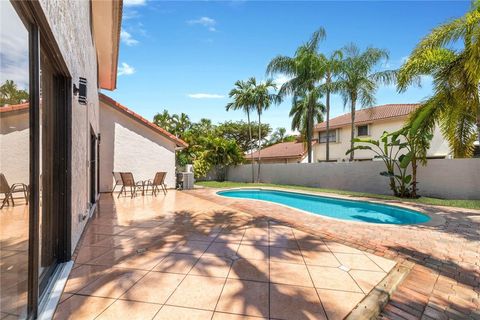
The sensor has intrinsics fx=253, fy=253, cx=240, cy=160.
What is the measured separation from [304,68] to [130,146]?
13841mm

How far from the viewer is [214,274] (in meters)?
3.64

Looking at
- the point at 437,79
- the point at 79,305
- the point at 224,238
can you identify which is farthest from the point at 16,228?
the point at 437,79

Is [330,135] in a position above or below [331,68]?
below

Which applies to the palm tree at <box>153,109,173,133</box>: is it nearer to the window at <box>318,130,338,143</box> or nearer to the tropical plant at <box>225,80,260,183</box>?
the tropical plant at <box>225,80,260,183</box>

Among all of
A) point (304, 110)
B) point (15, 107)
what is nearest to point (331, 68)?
point (304, 110)

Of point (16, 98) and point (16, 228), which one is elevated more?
point (16, 98)

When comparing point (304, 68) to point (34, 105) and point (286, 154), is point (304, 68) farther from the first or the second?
point (34, 105)

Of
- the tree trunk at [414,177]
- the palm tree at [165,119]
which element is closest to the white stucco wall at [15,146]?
the tree trunk at [414,177]

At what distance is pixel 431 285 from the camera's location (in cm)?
356

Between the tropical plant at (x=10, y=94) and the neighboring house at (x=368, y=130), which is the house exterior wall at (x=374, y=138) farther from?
the tropical plant at (x=10, y=94)

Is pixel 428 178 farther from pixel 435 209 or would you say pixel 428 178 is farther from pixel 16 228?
pixel 16 228

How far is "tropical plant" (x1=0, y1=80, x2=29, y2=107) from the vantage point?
177cm

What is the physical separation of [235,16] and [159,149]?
27.4 ft

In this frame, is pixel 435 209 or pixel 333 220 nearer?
pixel 333 220
